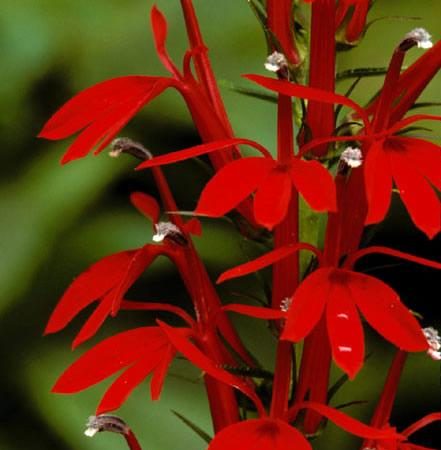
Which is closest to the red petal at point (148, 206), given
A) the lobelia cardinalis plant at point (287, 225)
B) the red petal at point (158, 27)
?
the lobelia cardinalis plant at point (287, 225)

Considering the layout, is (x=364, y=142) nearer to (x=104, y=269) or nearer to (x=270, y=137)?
(x=104, y=269)

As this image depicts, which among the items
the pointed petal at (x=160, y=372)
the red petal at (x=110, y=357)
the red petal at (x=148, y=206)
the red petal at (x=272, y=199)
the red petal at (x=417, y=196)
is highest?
the red petal at (x=272, y=199)

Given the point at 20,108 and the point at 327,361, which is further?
the point at 20,108

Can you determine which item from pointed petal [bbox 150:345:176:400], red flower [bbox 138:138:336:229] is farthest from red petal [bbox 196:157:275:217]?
pointed petal [bbox 150:345:176:400]

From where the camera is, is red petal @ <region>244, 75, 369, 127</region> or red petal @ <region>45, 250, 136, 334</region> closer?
red petal @ <region>244, 75, 369, 127</region>

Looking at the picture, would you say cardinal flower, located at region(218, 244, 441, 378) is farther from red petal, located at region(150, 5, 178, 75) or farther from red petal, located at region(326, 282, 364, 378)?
red petal, located at region(150, 5, 178, 75)

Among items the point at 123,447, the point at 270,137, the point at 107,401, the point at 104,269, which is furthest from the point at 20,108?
the point at 107,401

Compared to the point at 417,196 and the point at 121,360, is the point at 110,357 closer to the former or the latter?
the point at 121,360

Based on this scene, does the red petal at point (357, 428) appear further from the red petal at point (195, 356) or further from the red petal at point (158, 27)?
the red petal at point (158, 27)
